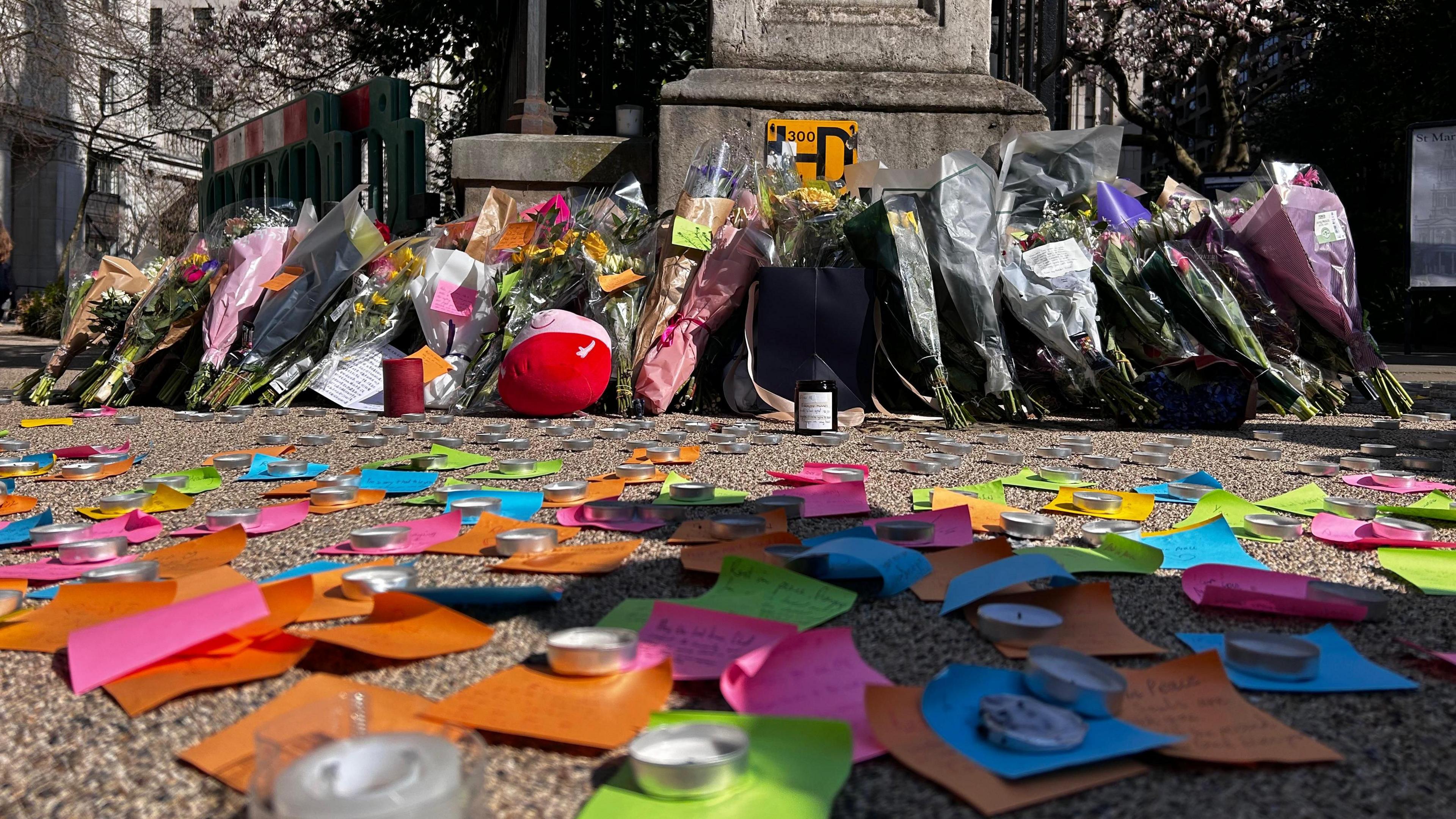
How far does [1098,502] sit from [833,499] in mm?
650

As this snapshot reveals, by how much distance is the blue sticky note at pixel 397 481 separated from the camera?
2.84 metres

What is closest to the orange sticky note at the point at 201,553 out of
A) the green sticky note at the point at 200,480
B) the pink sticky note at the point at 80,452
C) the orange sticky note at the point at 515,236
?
the green sticky note at the point at 200,480

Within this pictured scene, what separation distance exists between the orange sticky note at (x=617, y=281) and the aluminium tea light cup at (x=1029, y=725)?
4.05m

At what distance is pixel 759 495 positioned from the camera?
284cm

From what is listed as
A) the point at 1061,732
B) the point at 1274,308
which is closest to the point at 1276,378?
the point at 1274,308

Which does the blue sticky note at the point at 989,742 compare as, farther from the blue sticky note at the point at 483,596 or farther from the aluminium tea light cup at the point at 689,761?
the blue sticky note at the point at 483,596

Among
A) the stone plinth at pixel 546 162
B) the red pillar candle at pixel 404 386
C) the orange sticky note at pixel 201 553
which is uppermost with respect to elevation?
the stone plinth at pixel 546 162

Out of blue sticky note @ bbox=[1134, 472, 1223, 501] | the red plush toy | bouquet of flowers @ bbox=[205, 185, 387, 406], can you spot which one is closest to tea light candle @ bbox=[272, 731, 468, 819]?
blue sticky note @ bbox=[1134, 472, 1223, 501]

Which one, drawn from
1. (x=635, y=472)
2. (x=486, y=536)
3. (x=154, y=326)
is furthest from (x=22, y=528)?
(x=154, y=326)

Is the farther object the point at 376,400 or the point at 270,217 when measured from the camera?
the point at 270,217

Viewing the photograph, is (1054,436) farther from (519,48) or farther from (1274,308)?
(519,48)

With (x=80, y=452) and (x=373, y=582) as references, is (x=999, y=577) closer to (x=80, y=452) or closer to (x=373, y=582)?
(x=373, y=582)

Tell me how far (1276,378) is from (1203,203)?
101cm

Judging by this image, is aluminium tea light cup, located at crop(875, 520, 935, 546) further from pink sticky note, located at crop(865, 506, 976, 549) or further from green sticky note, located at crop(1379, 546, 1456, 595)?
green sticky note, located at crop(1379, 546, 1456, 595)
